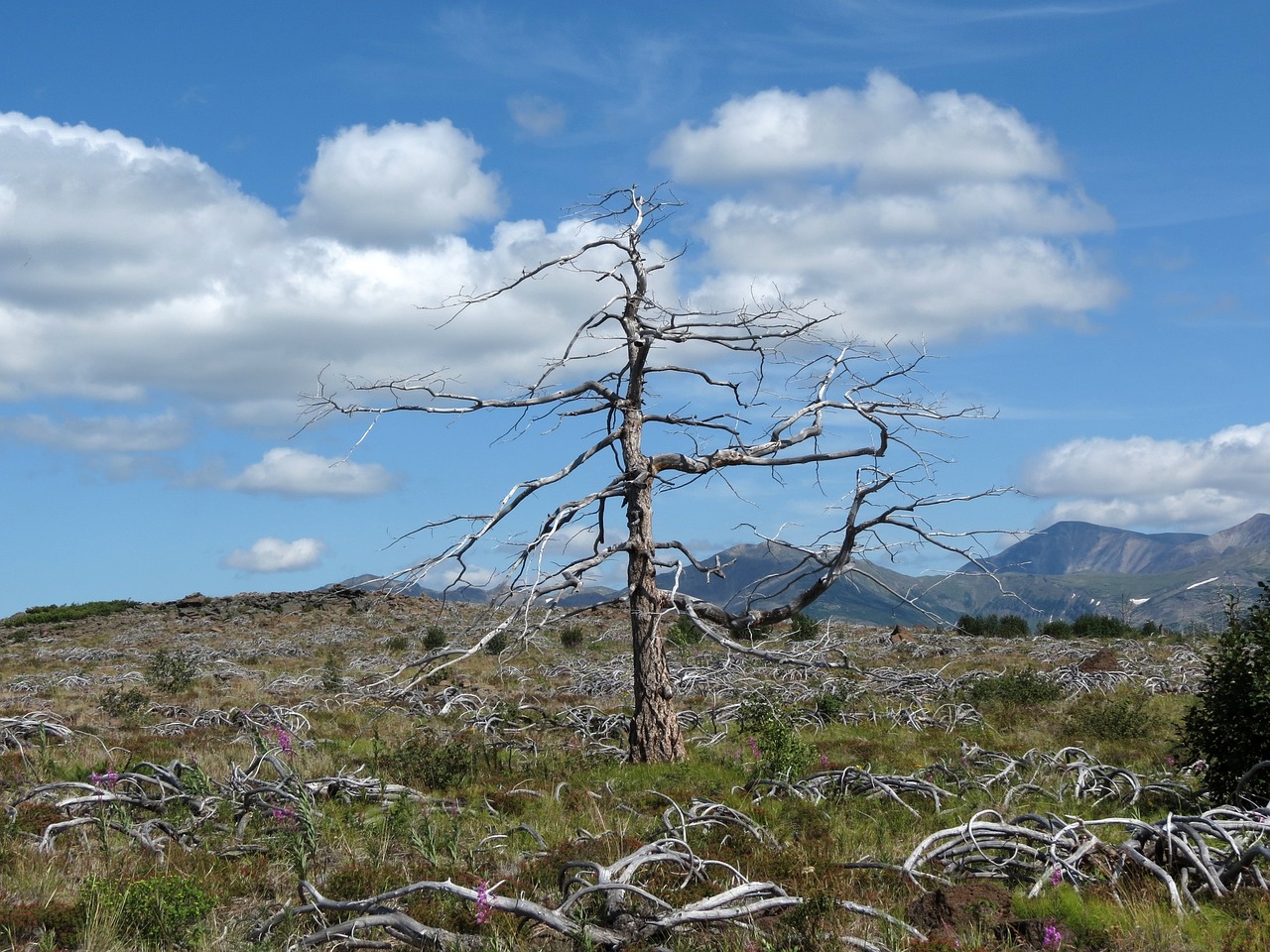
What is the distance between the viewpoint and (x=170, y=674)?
2489 cm

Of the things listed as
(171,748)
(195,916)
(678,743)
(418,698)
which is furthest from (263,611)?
(195,916)

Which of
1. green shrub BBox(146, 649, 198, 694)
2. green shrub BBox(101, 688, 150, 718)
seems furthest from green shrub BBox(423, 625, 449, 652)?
green shrub BBox(101, 688, 150, 718)

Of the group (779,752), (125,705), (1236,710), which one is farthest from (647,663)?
(125,705)

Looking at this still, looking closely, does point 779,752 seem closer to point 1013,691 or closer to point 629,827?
point 629,827

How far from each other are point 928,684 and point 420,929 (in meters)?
17.6

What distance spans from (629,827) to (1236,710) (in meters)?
6.09

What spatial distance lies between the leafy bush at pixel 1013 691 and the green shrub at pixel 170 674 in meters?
17.4

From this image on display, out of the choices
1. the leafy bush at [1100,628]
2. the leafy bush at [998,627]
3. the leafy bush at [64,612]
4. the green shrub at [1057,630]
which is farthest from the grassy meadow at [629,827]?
the leafy bush at [64,612]

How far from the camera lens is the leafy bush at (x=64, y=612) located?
179 ft

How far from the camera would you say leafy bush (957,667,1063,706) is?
1927cm

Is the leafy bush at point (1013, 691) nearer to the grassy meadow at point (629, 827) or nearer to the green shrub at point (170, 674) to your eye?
the grassy meadow at point (629, 827)

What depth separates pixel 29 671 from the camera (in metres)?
31.6

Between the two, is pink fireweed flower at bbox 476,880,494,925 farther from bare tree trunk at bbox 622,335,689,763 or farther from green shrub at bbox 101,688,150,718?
green shrub at bbox 101,688,150,718

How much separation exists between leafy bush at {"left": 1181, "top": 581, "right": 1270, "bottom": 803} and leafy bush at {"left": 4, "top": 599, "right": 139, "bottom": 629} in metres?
56.5
